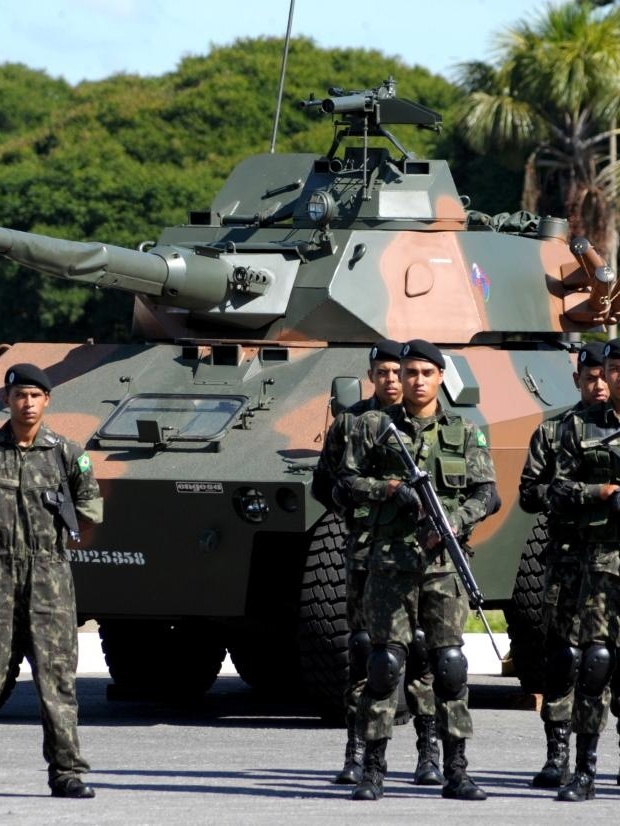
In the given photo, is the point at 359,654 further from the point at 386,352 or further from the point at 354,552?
the point at 386,352

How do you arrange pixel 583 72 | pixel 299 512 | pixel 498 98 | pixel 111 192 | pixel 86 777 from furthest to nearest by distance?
pixel 111 192 → pixel 498 98 → pixel 583 72 → pixel 299 512 → pixel 86 777

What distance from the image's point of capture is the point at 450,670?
926cm

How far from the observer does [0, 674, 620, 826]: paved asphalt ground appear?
8.77 metres

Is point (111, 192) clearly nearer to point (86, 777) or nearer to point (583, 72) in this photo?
point (583, 72)

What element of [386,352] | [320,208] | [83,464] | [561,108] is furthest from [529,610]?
[561,108]

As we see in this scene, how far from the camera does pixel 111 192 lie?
148 ft

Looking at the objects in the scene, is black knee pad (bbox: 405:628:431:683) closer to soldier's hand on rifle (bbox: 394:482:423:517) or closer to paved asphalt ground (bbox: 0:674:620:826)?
paved asphalt ground (bbox: 0:674:620:826)

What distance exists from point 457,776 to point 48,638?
1.73m

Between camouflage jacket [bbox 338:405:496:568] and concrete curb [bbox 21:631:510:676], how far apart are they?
6276mm

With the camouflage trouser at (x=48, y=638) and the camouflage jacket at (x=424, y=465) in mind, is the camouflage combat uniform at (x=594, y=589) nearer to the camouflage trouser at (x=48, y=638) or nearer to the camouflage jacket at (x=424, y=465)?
the camouflage jacket at (x=424, y=465)

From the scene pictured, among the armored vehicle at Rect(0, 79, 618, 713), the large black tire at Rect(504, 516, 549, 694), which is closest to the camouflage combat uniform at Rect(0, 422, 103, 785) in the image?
the armored vehicle at Rect(0, 79, 618, 713)

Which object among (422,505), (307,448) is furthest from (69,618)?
(307,448)

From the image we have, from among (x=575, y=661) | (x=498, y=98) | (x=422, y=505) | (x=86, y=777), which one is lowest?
(x=86, y=777)

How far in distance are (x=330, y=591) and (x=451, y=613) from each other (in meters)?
2.53
